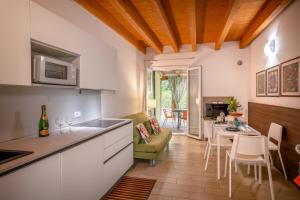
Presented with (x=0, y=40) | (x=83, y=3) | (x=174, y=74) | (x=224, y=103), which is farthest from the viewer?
(x=174, y=74)

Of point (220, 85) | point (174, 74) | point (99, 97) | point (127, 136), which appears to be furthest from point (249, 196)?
point (174, 74)

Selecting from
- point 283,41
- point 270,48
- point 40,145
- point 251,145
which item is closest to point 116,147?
point 40,145

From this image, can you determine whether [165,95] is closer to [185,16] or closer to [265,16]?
[185,16]

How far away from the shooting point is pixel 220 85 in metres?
5.17

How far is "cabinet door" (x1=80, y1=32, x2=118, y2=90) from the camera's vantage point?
2.17 meters

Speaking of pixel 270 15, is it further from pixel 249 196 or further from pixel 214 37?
pixel 249 196

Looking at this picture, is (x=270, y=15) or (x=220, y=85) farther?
(x=220, y=85)

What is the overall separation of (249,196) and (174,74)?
23.0 ft

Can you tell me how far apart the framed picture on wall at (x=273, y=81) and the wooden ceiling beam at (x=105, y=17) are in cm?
297

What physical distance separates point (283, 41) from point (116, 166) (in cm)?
322

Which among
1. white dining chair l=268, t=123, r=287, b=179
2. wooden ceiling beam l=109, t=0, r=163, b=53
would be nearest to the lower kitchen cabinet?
wooden ceiling beam l=109, t=0, r=163, b=53

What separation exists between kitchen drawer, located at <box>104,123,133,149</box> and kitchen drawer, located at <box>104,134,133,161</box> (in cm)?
4

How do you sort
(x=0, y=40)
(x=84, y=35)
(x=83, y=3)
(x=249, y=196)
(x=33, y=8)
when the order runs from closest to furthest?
(x=0, y=40), (x=33, y=8), (x=84, y=35), (x=249, y=196), (x=83, y=3)

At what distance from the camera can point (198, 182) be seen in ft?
8.87
